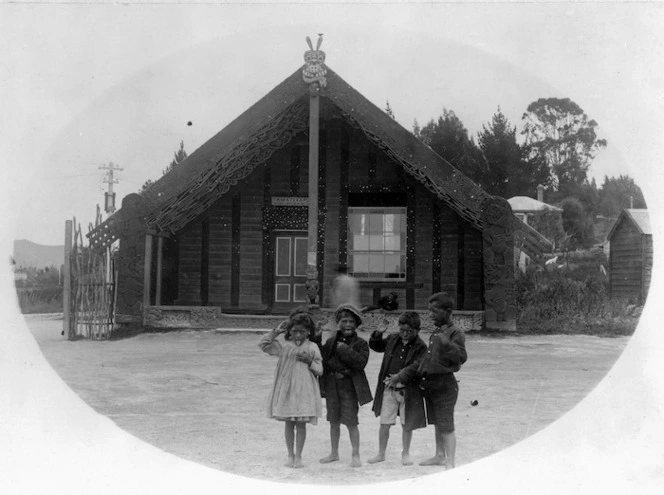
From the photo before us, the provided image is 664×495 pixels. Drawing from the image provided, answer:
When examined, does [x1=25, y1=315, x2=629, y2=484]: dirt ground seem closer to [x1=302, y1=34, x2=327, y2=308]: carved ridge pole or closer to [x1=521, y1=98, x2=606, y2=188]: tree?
[x1=302, y1=34, x2=327, y2=308]: carved ridge pole

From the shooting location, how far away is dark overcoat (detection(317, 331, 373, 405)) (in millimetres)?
5781

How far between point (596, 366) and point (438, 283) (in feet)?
19.4

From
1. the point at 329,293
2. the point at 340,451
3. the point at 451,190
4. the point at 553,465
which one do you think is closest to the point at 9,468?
the point at 340,451

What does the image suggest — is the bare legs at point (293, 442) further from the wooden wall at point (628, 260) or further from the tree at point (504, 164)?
the tree at point (504, 164)

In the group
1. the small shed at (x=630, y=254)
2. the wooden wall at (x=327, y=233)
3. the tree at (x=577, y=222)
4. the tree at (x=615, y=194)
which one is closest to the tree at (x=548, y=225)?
the tree at (x=577, y=222)

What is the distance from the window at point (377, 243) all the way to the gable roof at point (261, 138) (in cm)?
229

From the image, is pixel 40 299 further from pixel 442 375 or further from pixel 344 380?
pixel 442 375

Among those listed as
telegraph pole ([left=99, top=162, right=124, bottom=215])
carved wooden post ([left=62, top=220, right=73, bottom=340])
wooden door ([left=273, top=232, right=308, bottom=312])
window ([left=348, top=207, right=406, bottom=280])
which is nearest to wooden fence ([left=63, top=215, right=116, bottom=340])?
carved wooden post ([left=62, top=220, right=73, bottom=340])

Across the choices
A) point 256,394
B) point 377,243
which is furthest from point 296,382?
point 377,243

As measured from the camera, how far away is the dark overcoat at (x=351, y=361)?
5.78 m

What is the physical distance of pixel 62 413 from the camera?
687cm

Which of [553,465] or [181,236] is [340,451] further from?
[181,236]

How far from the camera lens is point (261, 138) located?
1389 cm

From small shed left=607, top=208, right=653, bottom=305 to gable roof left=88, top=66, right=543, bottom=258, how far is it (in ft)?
29.9
